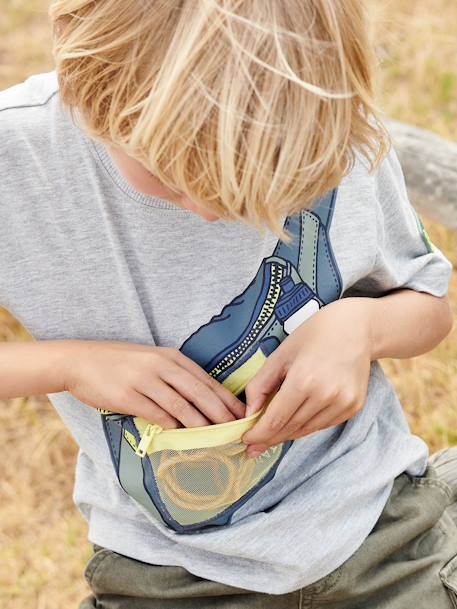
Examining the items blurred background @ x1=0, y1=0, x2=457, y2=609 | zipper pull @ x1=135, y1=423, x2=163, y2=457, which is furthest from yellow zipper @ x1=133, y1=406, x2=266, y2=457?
blurred background @ x1=0, y1=0, x2=457, y2=609

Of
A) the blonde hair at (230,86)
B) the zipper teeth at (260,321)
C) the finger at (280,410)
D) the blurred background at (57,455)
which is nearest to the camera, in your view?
the blonde hair at (230,86)

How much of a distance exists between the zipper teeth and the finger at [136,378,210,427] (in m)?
0.09

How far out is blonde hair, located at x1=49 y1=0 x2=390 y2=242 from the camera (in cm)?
81

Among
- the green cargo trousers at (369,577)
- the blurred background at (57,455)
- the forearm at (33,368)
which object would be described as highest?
the forearm at (33,368)

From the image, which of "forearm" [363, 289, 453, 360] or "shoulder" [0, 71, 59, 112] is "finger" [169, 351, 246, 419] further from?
"shoulder" [0, 71, 59, 112]

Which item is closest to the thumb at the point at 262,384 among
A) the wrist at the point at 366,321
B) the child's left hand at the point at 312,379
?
the child's left hand at the point at 312,379

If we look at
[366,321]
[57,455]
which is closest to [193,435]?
[366,321]

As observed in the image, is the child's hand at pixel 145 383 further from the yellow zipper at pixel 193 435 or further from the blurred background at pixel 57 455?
the blurred background at pixel 57 455

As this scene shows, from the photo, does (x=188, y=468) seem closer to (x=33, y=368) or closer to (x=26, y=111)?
(x=33, y=368)

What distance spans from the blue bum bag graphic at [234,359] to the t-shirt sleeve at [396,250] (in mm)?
74

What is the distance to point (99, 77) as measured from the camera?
2.89 ft

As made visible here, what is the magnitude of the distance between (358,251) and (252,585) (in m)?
0.44

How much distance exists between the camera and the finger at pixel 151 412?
3.62 ft

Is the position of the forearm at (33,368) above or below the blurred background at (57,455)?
above
